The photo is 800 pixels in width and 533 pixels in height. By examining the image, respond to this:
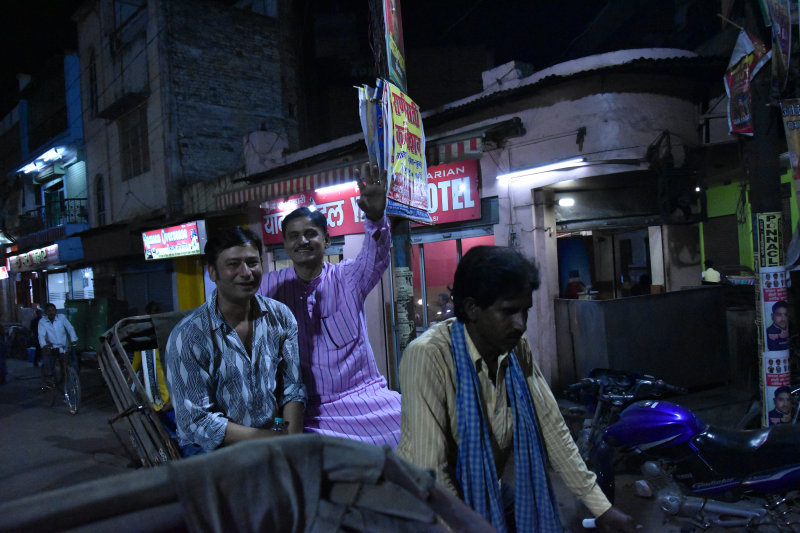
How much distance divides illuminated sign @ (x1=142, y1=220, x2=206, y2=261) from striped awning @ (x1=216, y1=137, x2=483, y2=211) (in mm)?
2757

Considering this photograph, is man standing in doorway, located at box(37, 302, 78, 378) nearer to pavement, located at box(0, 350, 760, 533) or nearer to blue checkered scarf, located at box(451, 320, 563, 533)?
pavement, located at box(0, 350, 760, 533)

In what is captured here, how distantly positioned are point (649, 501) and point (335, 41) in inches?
695

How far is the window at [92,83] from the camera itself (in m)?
19.6

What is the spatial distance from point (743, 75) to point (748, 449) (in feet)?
11.8

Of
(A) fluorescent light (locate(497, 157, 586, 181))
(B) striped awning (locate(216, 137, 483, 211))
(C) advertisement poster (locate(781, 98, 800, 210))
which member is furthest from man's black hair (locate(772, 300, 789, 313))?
(B) striped awning (locate(216, 137, 483, 211))

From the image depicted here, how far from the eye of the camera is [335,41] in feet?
59.9

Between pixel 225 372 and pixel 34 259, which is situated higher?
pixel 34 259

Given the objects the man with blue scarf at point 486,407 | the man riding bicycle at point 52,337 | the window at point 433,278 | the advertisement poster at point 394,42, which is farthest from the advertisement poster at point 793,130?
the man riding bicycle at point 52,337

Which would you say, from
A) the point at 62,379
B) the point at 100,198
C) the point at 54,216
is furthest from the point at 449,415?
the point at 54,216

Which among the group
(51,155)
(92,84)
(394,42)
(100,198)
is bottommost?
(394,42)

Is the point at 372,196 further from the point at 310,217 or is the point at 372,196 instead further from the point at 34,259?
the point at 34,259

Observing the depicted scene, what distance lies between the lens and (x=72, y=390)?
9297 mm

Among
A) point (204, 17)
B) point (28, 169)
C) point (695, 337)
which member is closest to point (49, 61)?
point (28, 169)

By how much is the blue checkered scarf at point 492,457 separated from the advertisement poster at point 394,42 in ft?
12.2
